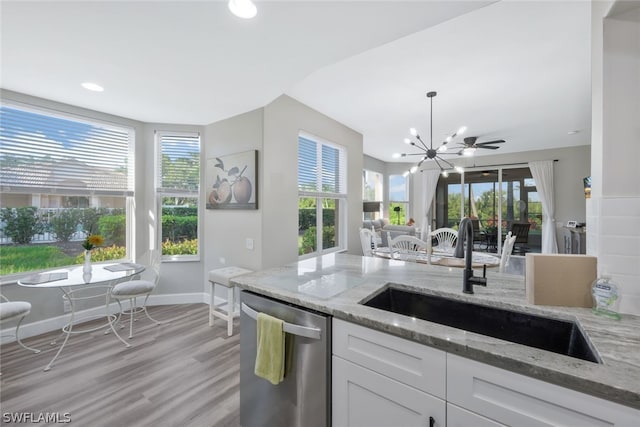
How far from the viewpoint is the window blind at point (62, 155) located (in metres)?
2.71

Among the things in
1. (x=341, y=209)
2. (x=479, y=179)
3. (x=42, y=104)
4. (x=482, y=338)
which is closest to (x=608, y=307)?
(x=482, y=338)

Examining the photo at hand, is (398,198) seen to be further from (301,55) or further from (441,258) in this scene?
(301,55)

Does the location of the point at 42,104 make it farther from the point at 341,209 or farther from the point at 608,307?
the point at 608,307

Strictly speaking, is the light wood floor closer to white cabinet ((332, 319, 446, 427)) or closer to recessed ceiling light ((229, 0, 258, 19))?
white cabinet ((332, 319, 446, 427))

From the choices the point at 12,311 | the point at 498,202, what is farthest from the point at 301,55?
the point at 498,202

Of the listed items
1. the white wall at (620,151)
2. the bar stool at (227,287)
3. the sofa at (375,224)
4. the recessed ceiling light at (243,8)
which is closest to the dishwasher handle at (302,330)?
the white wall at (620,151)

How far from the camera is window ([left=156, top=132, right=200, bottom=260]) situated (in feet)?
12.2

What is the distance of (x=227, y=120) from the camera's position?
3498 mm

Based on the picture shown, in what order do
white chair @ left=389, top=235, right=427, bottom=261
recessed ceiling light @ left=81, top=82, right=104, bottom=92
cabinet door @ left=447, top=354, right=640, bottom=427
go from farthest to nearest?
white chair @ left=389, top=235, right=427, bottom=261
recessed ceiling light @ left=81, top=82, right=104, bottom=92
cabinet door @ left=447, top=354, right=640, bottom=427

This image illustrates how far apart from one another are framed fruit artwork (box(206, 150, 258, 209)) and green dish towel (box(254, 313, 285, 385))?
6.51 feet

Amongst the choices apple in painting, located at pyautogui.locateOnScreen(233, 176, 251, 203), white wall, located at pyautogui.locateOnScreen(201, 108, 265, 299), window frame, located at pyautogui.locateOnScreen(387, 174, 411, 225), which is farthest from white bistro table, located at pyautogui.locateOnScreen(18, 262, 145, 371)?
window frame, located at pyautogui.locateOnScreen(387, 174, 411, 225)

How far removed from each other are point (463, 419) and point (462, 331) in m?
0.27

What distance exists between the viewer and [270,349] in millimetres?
1294

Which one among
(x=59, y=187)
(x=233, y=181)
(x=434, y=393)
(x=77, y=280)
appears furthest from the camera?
(x=233, y=181)
